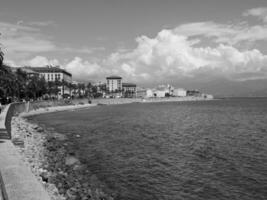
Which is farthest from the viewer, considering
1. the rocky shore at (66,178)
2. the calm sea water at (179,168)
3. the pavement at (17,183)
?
the calm sea water at (179,168)

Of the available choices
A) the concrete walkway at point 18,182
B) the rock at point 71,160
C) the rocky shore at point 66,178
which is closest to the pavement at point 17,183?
the concrete walkway at point 18,182

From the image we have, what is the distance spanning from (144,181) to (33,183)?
11338 millimetres

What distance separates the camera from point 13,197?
10.6 meters

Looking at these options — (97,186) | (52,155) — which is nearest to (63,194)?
(97,186)

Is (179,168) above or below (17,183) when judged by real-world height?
below

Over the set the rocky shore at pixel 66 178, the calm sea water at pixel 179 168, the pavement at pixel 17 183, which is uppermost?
the pavement at pixel 17 183

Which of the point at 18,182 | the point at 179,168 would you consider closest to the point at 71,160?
the point at 179,168

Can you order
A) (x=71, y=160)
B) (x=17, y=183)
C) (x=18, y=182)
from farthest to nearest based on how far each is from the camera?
1. (x=71, y=160)
2. (x=18, y=182)
3. (x=17, y=183)

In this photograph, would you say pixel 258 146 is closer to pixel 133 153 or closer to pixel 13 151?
pixel 133 153

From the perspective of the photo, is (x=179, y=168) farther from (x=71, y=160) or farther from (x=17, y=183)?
(x=17, y=183)

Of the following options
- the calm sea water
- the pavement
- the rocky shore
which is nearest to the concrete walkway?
the pavement

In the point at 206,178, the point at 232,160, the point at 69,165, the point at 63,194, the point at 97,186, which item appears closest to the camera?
the point at 63,194

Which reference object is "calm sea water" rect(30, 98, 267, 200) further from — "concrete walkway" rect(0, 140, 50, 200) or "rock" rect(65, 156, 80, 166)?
"concrete walkway" rect(0, 140, 50, 200)

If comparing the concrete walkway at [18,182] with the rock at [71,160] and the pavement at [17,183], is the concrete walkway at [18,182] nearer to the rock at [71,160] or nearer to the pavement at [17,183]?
the pavement at [17,183]
